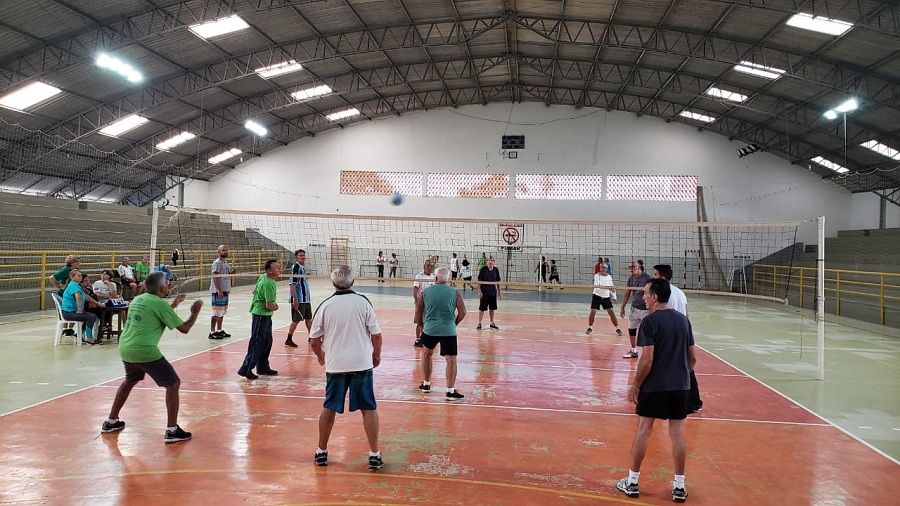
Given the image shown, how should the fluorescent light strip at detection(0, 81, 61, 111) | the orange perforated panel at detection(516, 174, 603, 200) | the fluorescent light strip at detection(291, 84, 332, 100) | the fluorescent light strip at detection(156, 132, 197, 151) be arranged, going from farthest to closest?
the orange perforated panel at detection(516, 174, 603, 200) → the fluorescent light strip at detection(156, 132, 197, 151) → the fluorescent light strip at detection(291, 84, 332, 100) → the fluorescent light strip at detection(0, 81, 61, 111)

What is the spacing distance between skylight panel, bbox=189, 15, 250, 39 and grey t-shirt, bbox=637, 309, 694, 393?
17698mm

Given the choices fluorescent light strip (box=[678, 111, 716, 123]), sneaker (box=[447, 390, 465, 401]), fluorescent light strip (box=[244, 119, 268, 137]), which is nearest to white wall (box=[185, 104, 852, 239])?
fluorescent light strip (box=[678, 111, 716, 123])

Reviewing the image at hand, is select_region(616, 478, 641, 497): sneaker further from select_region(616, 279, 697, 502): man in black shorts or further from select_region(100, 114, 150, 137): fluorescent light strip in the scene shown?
select_region(100, 114, 150, 137): fluorescent light strip

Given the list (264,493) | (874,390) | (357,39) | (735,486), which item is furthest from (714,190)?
(264,493)

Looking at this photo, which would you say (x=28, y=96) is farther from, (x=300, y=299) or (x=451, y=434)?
→ (x=451, y=434)

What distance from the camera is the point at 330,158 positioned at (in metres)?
30.2

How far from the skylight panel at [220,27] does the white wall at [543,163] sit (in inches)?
475

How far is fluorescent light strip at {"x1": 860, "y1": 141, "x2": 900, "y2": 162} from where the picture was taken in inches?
883

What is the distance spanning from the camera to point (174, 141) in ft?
86.8

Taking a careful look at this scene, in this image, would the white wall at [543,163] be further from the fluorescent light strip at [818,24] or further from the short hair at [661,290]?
the short hair at [661,290]

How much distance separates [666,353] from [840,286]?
66.0 ft

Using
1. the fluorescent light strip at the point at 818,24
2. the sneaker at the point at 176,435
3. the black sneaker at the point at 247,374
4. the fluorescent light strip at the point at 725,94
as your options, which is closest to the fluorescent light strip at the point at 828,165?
the fluorescent light strip at the point at 725,94

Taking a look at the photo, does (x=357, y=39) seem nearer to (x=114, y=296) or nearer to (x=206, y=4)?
(x=206, y=4)

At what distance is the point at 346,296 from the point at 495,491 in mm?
2053
